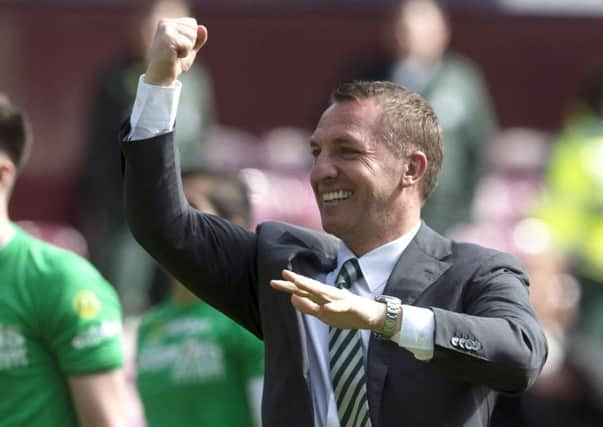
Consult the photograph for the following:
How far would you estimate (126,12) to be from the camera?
453 inches

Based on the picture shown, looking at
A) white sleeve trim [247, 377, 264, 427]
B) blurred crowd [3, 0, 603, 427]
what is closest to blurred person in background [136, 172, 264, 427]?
white sleeve trim [247, 377, 264, 427]

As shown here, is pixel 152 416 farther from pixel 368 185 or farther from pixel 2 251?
pixel 368 185

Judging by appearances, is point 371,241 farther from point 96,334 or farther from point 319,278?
point 96,334

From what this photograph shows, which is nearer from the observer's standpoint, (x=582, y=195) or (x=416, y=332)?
(x=416, y=332)

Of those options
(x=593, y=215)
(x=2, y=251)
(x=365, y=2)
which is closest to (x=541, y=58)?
(x=365, y=2)

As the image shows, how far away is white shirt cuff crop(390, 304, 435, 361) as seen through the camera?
13.4ft

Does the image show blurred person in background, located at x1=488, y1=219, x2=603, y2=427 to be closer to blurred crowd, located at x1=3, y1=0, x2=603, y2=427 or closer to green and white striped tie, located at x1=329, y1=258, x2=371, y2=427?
blurred crowd, located at x1=3, y1=0, x2=603, y2=427

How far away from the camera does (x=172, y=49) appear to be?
429cm

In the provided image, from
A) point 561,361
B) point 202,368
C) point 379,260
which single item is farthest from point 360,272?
point 561,361

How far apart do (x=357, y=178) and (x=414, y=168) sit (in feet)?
0.72

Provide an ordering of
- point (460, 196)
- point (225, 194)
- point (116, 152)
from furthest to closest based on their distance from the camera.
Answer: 1. point (116, 152)
2. point (460, 196)
3. point (225, 194)

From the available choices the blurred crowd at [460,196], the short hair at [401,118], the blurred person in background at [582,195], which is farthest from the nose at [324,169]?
the blurred person in background at [582,195]

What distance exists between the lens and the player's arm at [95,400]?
5.13 meters

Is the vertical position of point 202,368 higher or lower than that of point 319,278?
lower
